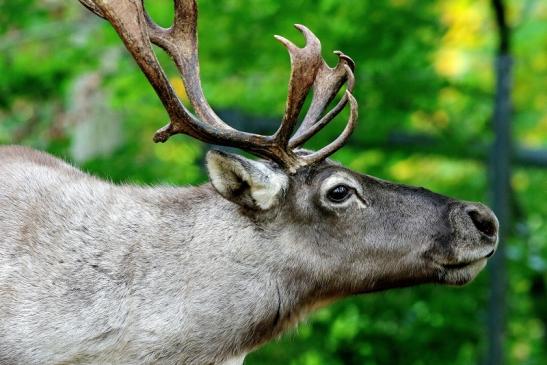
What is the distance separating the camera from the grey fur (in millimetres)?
5383

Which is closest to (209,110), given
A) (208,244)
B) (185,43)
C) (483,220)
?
(185,43)

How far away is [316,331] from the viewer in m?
9.65

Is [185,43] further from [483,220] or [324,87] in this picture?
[483,220]

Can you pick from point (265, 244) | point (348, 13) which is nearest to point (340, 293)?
point (265, 244)

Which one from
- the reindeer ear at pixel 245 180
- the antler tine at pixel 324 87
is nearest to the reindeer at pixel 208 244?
the reindeer ear at pixel 245 180

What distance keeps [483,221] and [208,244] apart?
1.38m

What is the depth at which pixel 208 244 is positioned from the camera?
18.3 ft

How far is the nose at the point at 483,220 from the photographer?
226 inches

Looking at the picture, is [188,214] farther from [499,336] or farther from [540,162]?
[540,162]

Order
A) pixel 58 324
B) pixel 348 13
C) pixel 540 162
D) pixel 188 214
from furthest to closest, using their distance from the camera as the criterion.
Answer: pixel 540 162 < pixel 348 13 < pixel 188 214 < pixel 58 324

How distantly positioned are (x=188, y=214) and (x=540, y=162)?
5.35 metres

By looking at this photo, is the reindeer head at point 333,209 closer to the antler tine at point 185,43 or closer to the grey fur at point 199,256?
the grey fur at point 199,256

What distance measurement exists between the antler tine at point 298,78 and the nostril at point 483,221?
1.00 meters

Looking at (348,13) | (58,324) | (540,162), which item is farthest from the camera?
(540,162)
